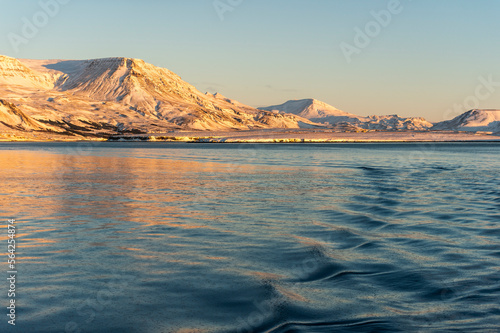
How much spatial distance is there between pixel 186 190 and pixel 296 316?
2005cm

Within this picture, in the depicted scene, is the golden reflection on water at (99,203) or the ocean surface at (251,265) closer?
the ocean surface at (251,265)

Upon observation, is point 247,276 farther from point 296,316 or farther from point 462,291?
point 462,291

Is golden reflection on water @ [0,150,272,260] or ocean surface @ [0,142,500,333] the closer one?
ocean surface @ [0,142,500,333]

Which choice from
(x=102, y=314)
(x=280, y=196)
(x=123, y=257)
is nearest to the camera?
(x=102, y=314)

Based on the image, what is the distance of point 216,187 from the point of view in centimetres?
3020

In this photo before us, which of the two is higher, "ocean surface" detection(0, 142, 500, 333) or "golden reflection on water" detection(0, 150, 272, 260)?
"golden reflection on water" detection(0, 150, 272, 260)

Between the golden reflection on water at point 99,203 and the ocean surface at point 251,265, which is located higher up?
the golden reflection on water at point 99,203

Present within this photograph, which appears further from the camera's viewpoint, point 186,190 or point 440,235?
point 186,190

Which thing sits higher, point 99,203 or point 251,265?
point 99,203

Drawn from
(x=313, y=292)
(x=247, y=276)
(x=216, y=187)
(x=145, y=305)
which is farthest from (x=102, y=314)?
(x=216, y=187)

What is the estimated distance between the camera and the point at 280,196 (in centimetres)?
2588

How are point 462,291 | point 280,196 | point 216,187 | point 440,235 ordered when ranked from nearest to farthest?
1. point 462,291
2. point 440,235
3. point 280,196
4. point 216,187

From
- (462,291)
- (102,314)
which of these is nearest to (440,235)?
(462,291)

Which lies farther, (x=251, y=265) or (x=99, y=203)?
(x=99, y=203)
